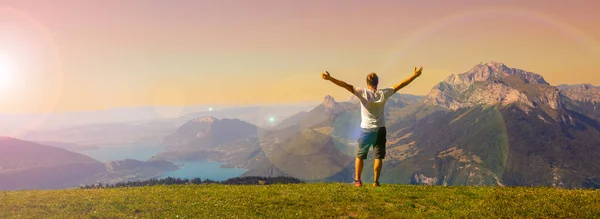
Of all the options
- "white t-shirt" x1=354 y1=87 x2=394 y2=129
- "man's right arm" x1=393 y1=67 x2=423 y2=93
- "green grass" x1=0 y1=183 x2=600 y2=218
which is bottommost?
"green grass" x1=0 y1=183 x2=600 y2=218

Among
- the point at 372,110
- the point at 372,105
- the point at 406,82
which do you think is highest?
the point at 406,82

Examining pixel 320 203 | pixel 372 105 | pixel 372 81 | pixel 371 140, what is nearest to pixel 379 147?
pixel 371 140

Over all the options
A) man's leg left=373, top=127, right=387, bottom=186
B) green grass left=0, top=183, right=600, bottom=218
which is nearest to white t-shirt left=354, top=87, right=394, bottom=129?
man's leg left=373, top=127, right=387, bottom=186

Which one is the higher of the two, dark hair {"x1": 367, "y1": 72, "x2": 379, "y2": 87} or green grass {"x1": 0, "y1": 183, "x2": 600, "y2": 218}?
dark hair {"x1": 367, "y1": 72, "x2": 379, "y2": 87}

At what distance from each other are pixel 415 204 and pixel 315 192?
16.6 feet

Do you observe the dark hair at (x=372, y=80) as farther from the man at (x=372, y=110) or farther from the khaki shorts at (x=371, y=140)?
the khaki shorts at (x=371, y=140)

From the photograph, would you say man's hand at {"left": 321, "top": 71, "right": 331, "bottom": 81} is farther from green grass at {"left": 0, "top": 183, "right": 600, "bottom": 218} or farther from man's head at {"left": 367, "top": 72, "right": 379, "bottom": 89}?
green grass at {"left": 0, "top": 183, "right": 600, "bottom": 218}

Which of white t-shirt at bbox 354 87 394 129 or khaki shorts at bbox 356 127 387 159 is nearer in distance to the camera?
white t-shirt at bbox 354 87 394 129

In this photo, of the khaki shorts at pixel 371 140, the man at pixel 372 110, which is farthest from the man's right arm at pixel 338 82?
the khaki shorts at pixel 371 140

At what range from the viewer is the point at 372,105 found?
16516 millimetres

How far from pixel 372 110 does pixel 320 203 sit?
4813 mm

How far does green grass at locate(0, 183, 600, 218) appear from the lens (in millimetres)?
14047

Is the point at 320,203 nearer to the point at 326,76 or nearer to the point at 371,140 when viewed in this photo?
the point at 371,140

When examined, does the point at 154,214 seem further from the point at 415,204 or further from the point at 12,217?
the point at 415,204
